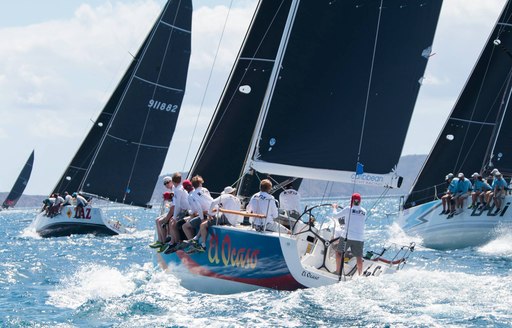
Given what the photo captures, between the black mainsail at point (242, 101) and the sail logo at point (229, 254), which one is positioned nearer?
the sail logo at point (229, 254)

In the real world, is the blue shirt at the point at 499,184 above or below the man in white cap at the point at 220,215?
above

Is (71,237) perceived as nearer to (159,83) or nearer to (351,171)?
(159,83)

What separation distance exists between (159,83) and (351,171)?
69.2ft

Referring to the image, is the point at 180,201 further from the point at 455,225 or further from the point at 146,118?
the point at 146,118

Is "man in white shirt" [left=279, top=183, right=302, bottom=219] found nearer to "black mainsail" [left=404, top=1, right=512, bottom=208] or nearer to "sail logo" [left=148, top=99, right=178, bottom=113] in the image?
"black mainsail" [left=404, top=1, right=512, bottom=208]

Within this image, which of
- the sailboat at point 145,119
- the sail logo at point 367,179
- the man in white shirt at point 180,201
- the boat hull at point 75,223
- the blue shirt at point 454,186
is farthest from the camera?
the sailboat at point 145,119

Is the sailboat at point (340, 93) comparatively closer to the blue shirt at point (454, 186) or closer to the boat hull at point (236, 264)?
the boat hull at point (236, 264)

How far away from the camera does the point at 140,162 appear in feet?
120

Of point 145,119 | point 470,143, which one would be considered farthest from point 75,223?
point 470,143

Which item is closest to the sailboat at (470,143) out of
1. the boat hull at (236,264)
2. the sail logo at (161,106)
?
the sail logo at (161,106)

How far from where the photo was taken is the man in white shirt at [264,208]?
45.3ft

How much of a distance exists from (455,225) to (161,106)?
14.6 m

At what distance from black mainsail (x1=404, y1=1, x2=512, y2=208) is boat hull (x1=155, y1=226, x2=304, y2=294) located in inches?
552

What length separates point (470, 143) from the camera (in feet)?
90.7
